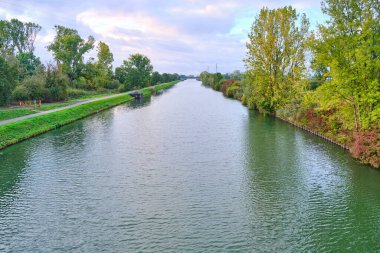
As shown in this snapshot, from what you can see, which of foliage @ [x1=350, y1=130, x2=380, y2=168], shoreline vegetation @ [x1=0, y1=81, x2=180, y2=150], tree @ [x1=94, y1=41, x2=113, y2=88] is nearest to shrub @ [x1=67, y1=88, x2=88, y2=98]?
shoreline vegetation @ [x1=0, y1=81, x2=180, y2=150]

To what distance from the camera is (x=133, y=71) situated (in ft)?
465

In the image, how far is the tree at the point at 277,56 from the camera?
57344 millimetres

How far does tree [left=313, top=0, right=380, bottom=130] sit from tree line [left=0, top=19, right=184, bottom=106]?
45530 mm

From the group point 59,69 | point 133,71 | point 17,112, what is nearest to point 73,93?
point 59,69

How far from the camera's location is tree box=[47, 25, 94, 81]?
335ft

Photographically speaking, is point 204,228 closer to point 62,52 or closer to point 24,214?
point 24,214

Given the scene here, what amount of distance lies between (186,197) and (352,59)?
2120 cm

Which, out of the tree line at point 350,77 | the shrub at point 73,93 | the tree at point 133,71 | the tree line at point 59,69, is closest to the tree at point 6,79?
the tree line at point 59,69

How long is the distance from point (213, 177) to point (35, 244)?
43.1 ft

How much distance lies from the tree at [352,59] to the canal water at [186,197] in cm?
476

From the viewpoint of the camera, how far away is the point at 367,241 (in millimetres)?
15641

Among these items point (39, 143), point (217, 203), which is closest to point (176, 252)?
point (217, 203)

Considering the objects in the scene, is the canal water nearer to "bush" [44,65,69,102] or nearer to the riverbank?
the riverbank

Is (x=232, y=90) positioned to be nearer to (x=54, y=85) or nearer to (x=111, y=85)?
(x=111, y=85)
